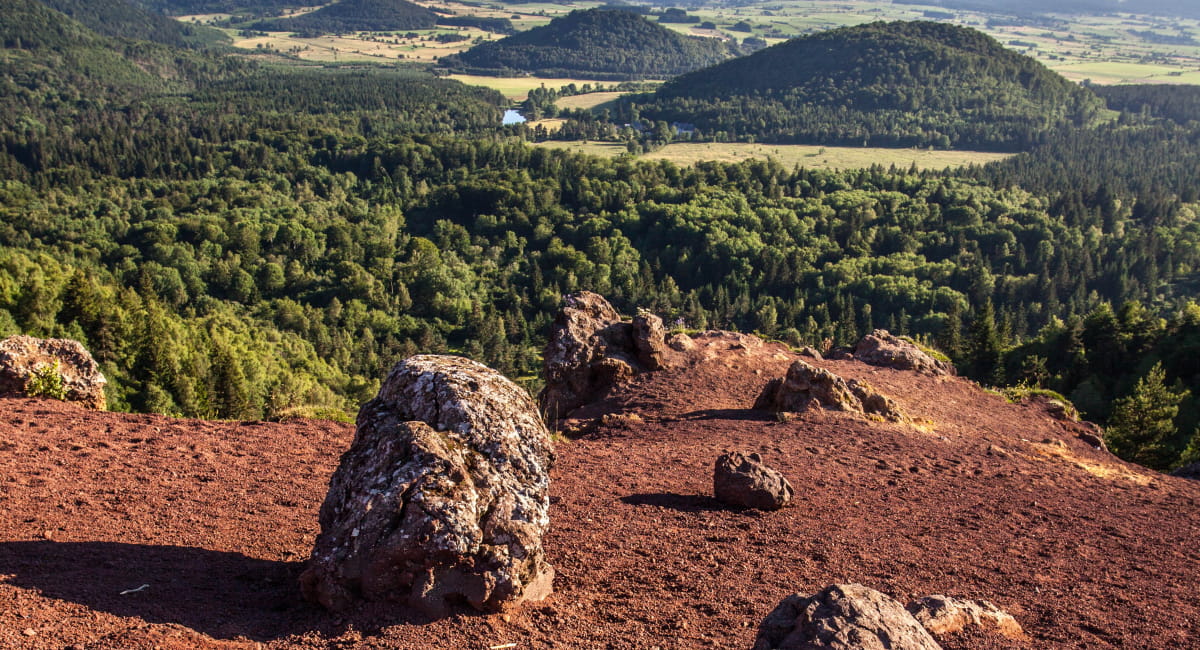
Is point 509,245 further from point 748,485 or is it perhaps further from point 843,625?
point 843,625

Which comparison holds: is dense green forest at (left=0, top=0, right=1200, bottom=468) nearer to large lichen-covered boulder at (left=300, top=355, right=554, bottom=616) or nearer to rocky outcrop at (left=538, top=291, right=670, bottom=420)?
rocky outcrop at (left=538, top=291, right=670, bottom=420)

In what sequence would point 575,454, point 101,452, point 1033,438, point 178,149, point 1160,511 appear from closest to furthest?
point 101,452 → point 1160,511 → point 575,454 → point 1033,438 → point 178,149

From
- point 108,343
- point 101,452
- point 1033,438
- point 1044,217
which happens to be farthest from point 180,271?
point 1044,217

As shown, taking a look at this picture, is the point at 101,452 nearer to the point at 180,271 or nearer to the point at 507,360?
the point at 507,360

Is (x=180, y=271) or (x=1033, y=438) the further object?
(x=180, y=271)

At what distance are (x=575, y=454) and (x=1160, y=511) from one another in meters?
15.3

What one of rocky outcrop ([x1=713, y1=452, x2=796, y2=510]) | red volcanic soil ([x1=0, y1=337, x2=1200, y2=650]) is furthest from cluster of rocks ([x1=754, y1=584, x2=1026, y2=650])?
rocky outcrop ([x1=713, y1=452, x2=796, y2=510])

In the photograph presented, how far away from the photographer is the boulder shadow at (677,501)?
18500mm

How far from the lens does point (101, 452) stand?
62.5 ft

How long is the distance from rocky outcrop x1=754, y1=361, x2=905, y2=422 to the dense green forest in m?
33.7

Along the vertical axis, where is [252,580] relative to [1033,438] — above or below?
above

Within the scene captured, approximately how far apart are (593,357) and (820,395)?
926 cm

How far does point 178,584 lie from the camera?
13.2 metres

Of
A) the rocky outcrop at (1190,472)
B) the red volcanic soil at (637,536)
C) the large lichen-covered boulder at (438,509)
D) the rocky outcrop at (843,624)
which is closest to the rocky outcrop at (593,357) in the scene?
the red volcanic soil at (637,536)
